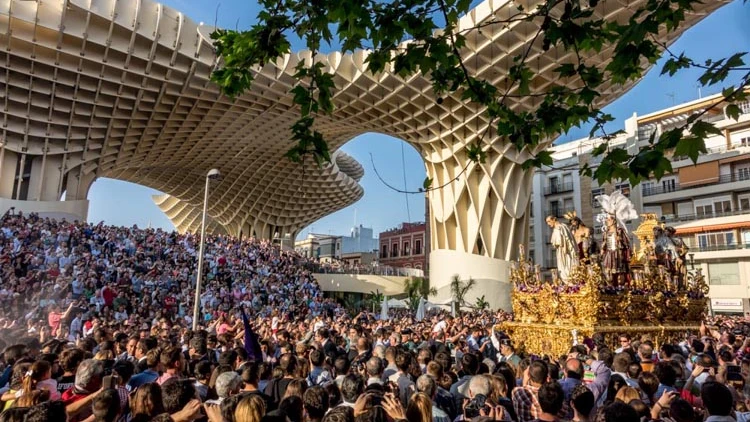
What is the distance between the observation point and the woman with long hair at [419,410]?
3394mm

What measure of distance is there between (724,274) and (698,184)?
272 inches

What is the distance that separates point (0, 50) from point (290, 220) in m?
35.5

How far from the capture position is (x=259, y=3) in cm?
509

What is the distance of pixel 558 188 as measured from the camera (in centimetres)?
4638

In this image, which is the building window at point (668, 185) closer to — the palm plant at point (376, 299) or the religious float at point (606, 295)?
the palm plant at point (376, 299)

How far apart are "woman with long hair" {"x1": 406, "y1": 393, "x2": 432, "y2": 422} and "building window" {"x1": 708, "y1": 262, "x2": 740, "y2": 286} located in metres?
38.7

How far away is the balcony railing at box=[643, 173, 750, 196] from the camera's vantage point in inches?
1396

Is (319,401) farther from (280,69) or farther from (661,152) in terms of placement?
(280,69)

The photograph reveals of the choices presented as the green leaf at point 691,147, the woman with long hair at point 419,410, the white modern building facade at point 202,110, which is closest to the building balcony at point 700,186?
the white modern building facade at point 202,110

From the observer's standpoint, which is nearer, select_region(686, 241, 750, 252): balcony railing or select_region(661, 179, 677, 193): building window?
select_region(686, 241, 750, 252): balcony railing

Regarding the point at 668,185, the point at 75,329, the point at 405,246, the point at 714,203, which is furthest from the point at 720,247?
the point at 75,329

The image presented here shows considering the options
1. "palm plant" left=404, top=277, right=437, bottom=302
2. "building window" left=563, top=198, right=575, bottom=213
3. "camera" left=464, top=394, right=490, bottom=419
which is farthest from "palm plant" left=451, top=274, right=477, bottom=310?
"camera" left=464, top=394, right=490, bottom=419

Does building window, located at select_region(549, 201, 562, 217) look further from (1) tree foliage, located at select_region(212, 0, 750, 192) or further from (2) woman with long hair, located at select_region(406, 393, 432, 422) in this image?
(2) woman with long hair, located at select_region(406, 393, 432, 422)

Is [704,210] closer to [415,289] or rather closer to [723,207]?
[723,207]
